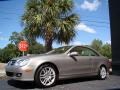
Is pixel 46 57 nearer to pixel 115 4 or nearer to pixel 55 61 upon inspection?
pixel 55 61

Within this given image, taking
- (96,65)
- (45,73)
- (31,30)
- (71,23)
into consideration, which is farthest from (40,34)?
(45,73)

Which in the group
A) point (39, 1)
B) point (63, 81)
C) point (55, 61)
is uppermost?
point (39, 1)

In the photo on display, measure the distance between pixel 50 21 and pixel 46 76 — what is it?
11728 millimetres

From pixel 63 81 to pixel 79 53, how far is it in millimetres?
1076

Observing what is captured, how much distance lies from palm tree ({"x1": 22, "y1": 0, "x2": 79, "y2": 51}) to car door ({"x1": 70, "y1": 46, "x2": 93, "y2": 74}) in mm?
9857

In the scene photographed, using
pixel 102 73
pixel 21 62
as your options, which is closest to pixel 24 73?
pixel 21 62

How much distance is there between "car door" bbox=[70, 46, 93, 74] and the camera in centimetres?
937

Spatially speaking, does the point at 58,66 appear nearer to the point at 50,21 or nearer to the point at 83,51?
the point at 83,51

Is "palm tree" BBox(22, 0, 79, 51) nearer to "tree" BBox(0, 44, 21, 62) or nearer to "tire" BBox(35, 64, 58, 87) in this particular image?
"tire" BBox(35, 64, 58, 87)

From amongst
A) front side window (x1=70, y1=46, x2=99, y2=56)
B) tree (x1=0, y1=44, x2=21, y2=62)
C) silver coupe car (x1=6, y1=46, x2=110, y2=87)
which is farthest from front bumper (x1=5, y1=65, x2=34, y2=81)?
tree (x1=0, y1=44, x2=21, y2=62)

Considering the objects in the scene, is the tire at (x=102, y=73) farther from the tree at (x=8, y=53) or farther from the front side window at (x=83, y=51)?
the tree at (x=8, y=53)

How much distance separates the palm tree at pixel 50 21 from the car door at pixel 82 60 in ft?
32.3

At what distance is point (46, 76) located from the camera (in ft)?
27.8

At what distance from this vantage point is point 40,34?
65.6 ft
